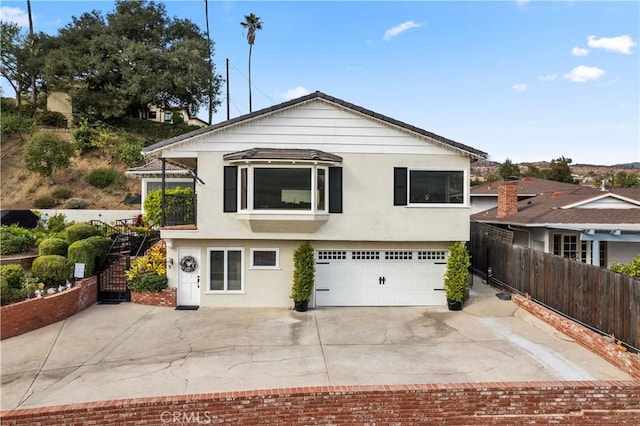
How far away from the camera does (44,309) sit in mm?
10133

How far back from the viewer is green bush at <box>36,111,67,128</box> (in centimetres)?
3312

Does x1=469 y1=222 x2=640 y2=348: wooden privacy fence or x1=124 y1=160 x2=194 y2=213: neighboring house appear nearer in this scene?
x1=469 y1=222 x2=640 y2=348: wooden privacy fence

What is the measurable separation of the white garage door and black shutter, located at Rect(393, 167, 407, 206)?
1.66m

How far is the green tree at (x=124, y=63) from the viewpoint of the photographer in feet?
106

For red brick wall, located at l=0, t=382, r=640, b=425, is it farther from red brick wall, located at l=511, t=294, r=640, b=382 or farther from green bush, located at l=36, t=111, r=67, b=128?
green bush, located at l=36, t=111, r=67, b=128

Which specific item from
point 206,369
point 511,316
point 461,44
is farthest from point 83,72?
point 511,316

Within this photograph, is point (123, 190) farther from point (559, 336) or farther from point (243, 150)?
point (559, 336)

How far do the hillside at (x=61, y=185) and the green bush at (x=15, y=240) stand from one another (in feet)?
35.9

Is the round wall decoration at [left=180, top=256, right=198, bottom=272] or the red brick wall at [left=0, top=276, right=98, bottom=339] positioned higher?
the round wall decoration at [left=180, top=256, right=198, bottom=272]

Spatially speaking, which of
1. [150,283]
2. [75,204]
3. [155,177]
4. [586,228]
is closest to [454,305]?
[586,228]

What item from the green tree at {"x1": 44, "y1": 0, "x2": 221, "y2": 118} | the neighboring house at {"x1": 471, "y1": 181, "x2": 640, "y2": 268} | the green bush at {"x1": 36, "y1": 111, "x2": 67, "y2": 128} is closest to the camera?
the neighboring house at {"x1": 471, "y1": 181, "x2": 640, "y2": 268}

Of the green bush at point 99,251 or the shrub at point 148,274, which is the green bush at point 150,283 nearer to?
the shrub at point 148,274

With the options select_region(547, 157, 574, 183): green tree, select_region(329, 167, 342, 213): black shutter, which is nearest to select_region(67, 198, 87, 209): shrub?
select_region(329, 167, 342, 213): black shutter

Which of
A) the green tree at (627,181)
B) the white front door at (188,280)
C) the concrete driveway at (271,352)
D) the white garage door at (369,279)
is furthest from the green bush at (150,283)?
the green tree at (627,181)
